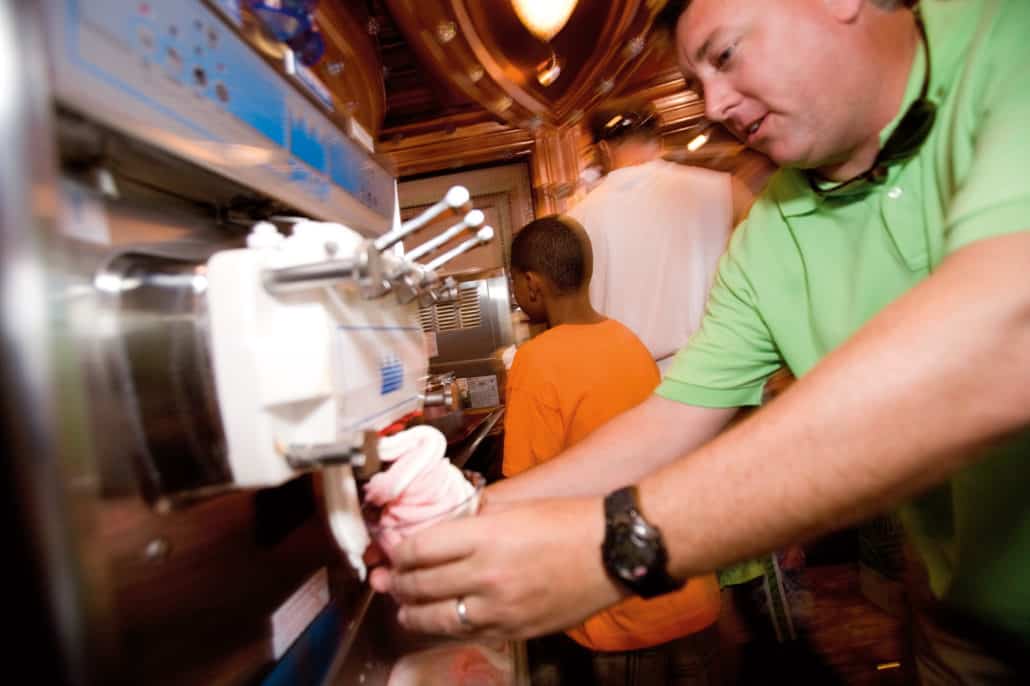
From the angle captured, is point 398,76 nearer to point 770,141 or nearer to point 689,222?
point 689,222

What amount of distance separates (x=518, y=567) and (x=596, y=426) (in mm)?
910

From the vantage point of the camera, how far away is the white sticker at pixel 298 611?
59 centimetres

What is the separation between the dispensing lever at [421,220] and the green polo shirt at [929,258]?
51 centimetres

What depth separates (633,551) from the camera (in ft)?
1.61

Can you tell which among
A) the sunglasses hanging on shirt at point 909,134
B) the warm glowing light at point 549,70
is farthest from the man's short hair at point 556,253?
the sunglasses hanging on shirt at point 909,134

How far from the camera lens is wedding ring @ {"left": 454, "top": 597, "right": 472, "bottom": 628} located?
1.75 feet

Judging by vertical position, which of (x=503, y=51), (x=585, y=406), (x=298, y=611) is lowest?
(x=298, y=611)

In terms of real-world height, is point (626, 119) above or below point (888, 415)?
above

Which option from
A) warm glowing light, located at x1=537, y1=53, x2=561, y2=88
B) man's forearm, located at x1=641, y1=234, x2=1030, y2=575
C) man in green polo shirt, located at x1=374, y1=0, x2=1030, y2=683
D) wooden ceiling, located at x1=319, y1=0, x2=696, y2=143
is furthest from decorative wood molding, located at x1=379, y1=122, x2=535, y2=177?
man's forearm, located at x1=641, y1=234, x2=1030, y2=575

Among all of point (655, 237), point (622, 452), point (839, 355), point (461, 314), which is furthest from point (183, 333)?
point (461, 314)

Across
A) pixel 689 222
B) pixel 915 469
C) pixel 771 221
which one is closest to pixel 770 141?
pixel 771 221

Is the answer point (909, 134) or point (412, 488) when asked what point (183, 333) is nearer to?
point (412, 488)

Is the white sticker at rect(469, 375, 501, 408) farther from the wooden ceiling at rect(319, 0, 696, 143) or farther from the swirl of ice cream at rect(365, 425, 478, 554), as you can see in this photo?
the swirl of ice cream at rect(365, 425, 478, 554)

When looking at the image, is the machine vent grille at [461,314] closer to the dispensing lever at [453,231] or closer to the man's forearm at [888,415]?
the dispensing lever at [453,231]
